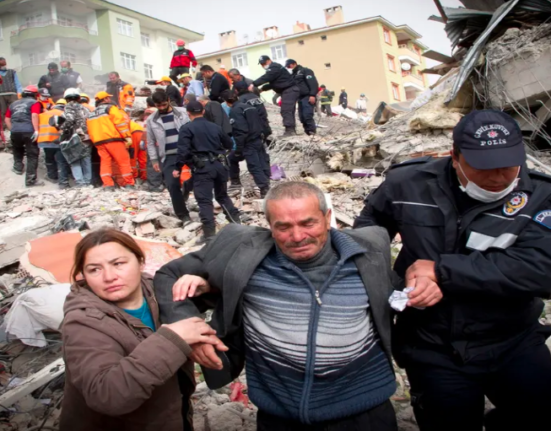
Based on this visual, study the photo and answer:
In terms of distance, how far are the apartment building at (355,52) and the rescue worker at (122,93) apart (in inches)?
1059

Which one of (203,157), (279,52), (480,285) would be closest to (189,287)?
(480,285)

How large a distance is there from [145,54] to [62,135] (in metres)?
30.6

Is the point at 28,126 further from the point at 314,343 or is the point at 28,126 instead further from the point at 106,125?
the point at 314,343

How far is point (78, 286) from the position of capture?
1.86 metres

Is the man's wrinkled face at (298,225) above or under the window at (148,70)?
Result: under

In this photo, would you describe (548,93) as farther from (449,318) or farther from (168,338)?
(168,338)

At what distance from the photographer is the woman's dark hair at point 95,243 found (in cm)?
186

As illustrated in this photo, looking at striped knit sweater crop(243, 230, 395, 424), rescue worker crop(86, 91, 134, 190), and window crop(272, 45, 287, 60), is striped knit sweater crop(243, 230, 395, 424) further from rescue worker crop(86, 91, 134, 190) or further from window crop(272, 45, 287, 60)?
window crop(272, 45, 287, 60)

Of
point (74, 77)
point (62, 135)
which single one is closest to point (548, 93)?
point (62, 135)

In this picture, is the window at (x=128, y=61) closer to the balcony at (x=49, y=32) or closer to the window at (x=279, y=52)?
the balcony at (x=49, y=32)

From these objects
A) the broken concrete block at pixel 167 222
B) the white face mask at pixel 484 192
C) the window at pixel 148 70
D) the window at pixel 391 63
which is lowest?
the broken concrete block at pixel 167 222

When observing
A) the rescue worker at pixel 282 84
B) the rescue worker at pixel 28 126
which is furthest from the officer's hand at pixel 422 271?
the rescue worker at pixel 28 126

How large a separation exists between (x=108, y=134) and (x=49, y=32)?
2813 centimetres

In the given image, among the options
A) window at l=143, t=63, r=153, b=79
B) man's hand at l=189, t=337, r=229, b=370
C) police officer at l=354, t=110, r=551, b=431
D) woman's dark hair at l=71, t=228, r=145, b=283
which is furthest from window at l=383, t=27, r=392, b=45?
man's hand at l=189, t=337, r=229, b=370
